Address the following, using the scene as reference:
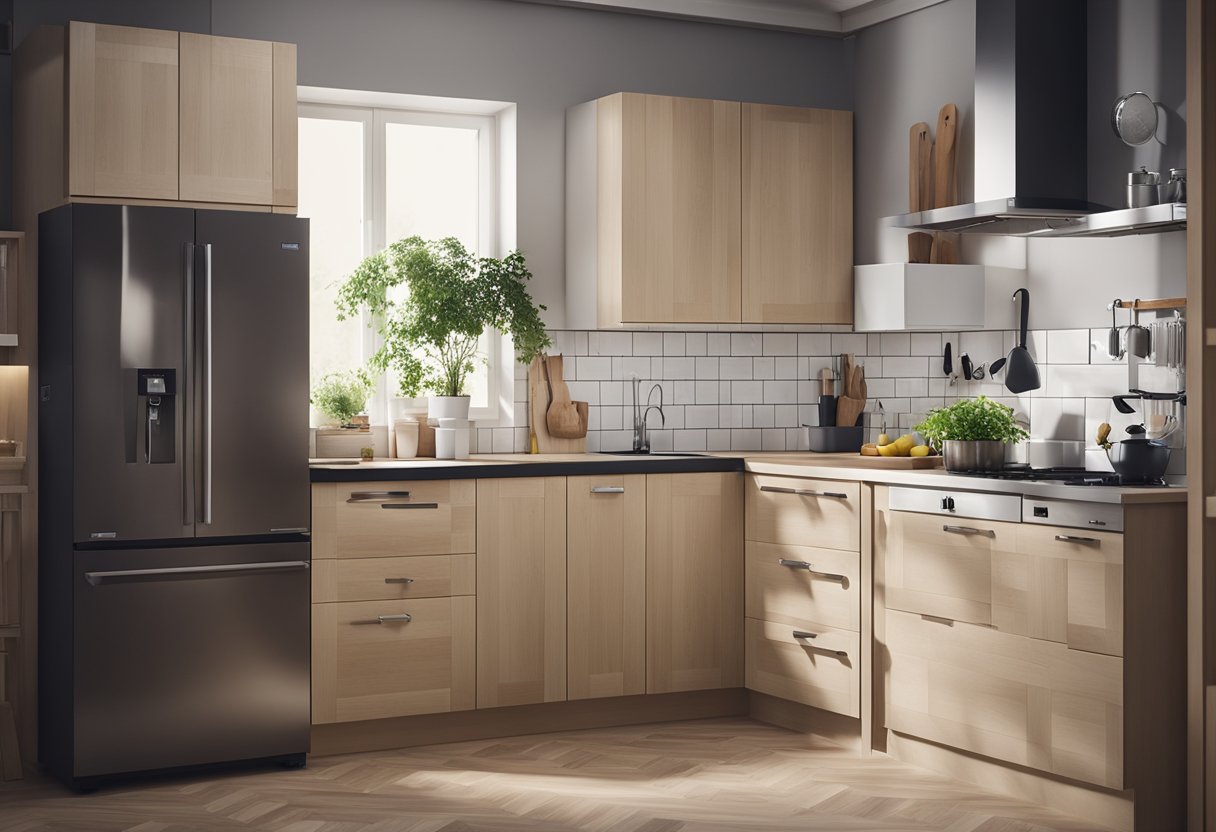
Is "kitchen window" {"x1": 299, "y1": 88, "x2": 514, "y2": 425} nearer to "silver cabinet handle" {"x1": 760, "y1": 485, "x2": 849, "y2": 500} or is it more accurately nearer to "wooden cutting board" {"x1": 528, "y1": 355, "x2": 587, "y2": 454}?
"wooden cutting board" {"x1": 528, "y1": 355, "x2": 587, "y2": 454}

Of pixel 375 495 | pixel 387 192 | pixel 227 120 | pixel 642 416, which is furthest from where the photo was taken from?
pixel 642 416

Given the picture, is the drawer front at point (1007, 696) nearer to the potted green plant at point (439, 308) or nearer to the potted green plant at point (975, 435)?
the potted green plant at point (975, 435)

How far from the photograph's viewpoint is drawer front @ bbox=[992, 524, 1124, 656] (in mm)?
3678

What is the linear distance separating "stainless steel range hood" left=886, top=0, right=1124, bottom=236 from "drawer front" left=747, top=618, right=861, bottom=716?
4.65 feet

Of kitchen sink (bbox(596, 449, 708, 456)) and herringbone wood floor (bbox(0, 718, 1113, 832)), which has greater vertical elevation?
kitchen sink (bbox(596, 449, 708, 456))

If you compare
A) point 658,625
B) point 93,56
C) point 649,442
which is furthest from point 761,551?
point 93,56

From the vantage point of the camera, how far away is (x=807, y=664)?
4.77 meters

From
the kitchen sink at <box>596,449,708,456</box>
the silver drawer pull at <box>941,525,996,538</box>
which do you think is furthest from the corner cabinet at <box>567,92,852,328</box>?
the silver drawer pull at <box>941,525,996,538</box>

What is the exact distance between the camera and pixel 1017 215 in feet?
14.5

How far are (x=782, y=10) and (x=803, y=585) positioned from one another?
7.70 ft

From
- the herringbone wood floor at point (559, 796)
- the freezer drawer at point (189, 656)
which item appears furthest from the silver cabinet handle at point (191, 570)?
the herringbone wood floor at point (559, 796)

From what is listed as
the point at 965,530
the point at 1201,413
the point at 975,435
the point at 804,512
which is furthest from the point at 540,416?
the point at 1201,413

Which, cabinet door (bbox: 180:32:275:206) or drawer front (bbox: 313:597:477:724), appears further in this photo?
drawer front (bbox: 313:597:477:724)

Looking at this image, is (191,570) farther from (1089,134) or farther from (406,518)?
(1089,134)
